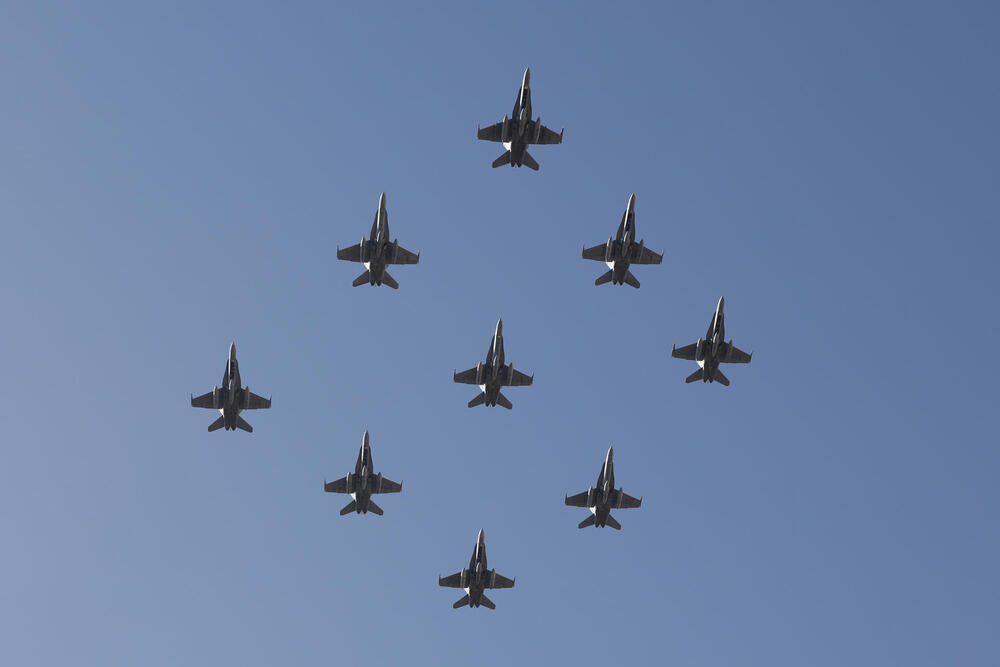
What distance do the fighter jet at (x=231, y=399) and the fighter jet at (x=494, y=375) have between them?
17135 millimetres

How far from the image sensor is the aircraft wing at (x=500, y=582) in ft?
398

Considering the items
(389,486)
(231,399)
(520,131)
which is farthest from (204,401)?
(520,131)

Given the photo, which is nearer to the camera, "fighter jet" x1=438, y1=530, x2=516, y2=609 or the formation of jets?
the formation of jets

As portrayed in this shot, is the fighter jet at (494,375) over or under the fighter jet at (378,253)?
under

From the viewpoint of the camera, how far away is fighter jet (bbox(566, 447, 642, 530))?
118 m

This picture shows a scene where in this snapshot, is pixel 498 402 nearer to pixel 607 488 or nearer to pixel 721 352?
pixel 607 488

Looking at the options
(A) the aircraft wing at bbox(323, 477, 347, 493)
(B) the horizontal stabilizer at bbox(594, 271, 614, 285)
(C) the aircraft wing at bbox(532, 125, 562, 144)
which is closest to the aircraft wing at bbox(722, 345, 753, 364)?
(B) the horizontal stabilizer at bbox(594, 271, 614, 285)

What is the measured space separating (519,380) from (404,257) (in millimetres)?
14456

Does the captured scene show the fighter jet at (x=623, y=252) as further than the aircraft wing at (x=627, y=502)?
No

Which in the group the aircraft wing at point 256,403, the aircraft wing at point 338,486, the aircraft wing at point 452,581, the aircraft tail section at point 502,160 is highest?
the aircraft tail section at point 502,160

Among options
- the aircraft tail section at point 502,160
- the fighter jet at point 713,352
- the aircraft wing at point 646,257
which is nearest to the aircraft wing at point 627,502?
the fighter jet at point 713,352

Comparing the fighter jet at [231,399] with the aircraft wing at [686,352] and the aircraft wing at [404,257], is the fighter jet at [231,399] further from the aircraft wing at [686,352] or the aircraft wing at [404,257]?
the aircraft wing at [686,352]

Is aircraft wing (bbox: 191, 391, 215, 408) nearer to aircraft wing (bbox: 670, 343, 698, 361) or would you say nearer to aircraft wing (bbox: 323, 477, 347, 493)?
aircraft wing (bbox: 323, 477, 347, 493)

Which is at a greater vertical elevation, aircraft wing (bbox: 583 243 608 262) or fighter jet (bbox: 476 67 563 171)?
fighter jet (bbox: 476 67 563 171)
